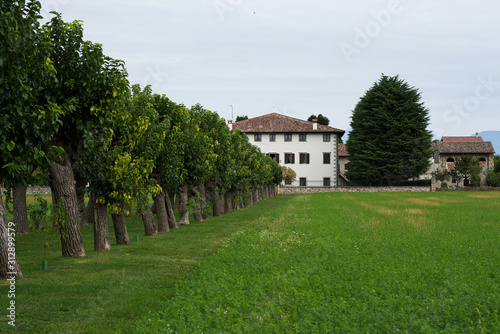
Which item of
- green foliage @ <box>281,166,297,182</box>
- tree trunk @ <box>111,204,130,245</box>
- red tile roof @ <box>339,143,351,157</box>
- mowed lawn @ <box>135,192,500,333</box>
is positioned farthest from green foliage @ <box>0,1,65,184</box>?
red tile roof @ <box>339,143,351,157</box>

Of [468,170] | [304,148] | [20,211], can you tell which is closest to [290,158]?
[304,148]

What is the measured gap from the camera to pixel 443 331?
7.69 metres

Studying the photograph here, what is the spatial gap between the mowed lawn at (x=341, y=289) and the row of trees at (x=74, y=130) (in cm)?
462

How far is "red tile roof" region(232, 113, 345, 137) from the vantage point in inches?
3819

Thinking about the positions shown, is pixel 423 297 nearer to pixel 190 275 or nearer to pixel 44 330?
pixel 190 275

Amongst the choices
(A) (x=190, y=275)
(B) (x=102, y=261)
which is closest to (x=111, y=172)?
(B) (x=102, y=261)

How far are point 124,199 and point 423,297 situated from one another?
36.4 ft

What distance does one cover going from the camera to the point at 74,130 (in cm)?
1691

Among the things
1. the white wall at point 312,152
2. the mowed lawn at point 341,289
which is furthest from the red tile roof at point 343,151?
the mowed lawn at point 341,289

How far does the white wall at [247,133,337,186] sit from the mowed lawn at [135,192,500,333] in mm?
77654

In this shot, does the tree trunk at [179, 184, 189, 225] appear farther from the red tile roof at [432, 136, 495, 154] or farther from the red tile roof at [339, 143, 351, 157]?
the red tile roof at [339, 143, 351, 157]

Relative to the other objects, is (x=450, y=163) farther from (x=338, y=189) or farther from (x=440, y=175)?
(x=338, y=189)

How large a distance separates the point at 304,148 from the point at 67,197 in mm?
82073

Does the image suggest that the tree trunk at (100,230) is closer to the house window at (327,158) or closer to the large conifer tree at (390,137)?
the large conifer tree at (390,137)
